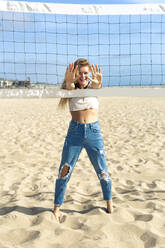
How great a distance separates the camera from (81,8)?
4.21 meters

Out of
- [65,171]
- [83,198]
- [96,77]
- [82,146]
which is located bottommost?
[83,198]

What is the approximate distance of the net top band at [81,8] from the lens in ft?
13.5

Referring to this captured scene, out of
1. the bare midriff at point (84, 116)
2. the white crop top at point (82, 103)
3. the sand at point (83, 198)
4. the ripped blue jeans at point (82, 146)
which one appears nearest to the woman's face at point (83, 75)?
the white crop top at point (82, 103)

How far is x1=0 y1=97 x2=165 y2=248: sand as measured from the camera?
231 centimetres

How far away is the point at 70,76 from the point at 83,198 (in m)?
1.60

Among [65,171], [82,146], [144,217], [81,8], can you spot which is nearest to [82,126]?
[82,146]

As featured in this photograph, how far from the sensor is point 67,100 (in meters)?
2.67

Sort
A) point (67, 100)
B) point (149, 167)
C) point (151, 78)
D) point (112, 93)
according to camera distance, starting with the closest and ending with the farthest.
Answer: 1. point (67, 100)
2. point (112, 93)
3. point (149, 167)
4. point (151, 78)

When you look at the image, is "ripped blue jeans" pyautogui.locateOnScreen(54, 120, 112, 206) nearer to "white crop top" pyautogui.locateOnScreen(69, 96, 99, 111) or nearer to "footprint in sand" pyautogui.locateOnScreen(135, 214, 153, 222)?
"white crop top" pyautogui.locateOnScreen(69, 96, 99, 111)

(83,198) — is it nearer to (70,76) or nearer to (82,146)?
(82,146)

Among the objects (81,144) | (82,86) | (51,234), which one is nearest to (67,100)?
(82,86)

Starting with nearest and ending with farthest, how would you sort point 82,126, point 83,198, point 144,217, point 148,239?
point 148,239 < point 82,126 < point 144,217 < point 83,198

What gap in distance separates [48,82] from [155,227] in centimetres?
300

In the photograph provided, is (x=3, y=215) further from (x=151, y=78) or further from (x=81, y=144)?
(x=151, y=78)
